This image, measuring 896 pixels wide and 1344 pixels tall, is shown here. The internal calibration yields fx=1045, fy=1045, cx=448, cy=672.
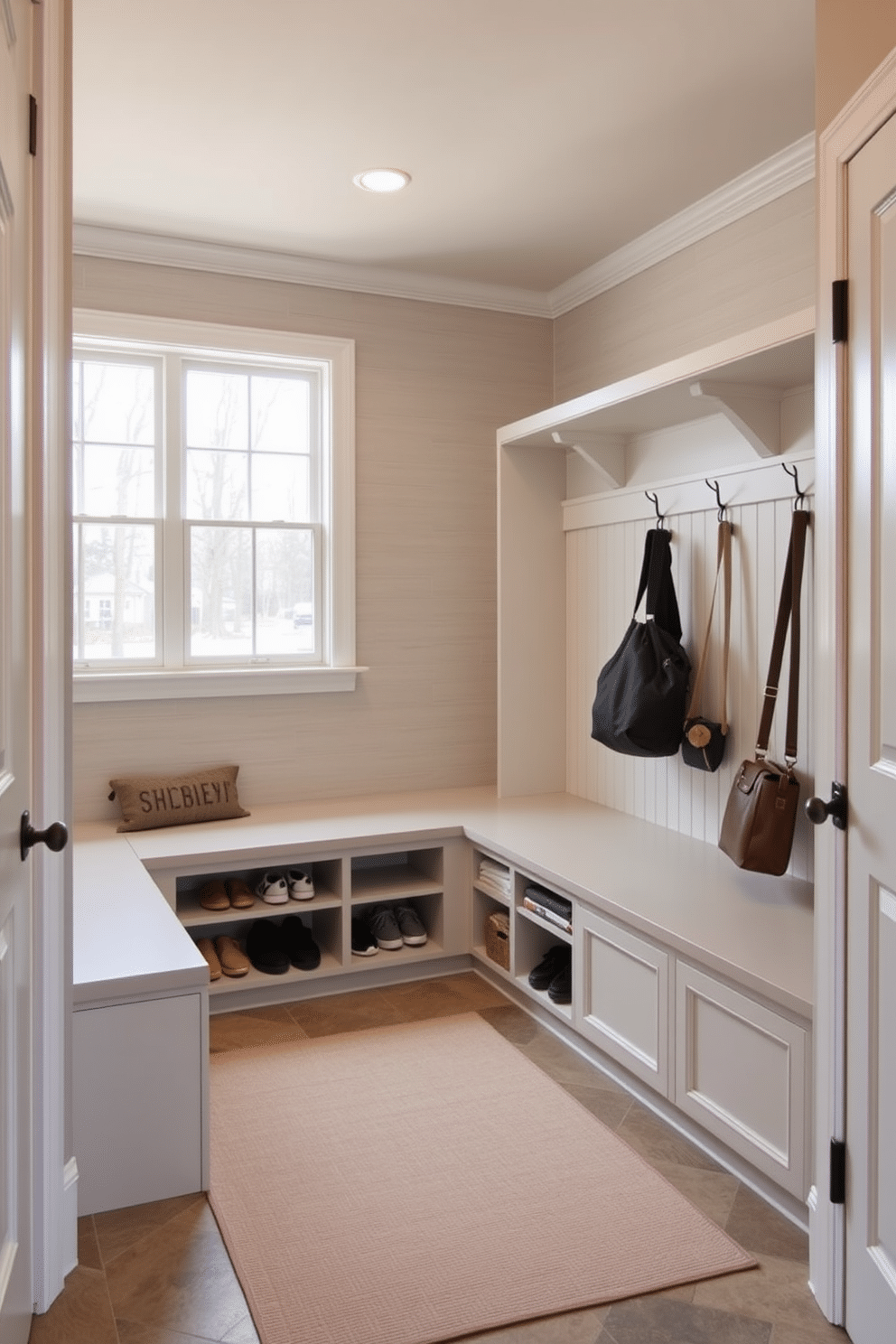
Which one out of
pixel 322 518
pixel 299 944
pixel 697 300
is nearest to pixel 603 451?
pixel 697 300

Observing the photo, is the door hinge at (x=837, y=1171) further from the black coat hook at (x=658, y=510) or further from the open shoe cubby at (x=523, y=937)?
the black coat hook at (x=658, y=510)

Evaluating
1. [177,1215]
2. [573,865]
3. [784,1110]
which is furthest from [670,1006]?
[177,1215]

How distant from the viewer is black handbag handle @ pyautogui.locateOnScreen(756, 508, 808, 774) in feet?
9.00

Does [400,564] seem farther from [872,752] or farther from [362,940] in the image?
[872,752]

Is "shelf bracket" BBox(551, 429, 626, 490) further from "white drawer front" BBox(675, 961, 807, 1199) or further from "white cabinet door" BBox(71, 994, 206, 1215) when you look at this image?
"white cabinet door" BBox(71, 994, 206, 1215)

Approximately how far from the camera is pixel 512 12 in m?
2.33

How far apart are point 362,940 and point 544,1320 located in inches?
70.0

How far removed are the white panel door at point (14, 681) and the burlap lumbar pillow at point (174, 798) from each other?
1871 mm

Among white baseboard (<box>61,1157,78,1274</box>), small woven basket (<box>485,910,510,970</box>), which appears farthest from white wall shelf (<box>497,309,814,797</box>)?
white baseboard (<box>61,1157,78,1274</box>)

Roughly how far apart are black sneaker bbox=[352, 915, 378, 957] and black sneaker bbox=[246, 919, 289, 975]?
0.24m

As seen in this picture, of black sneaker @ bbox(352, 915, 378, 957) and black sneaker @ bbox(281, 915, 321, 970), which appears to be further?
black sneaker @ bbox(352, 915, 378, 957)

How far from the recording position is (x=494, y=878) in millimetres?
3449

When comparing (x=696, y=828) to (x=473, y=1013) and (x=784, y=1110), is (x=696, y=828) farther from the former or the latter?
(x=784, y=1110)

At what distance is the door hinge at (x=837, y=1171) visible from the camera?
1762mm
